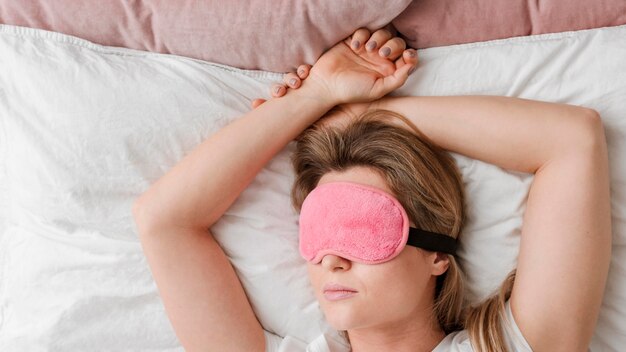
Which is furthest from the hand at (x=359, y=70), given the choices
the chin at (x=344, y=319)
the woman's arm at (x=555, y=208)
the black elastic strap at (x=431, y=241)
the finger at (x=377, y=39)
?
the chin at (x=344, y=319)

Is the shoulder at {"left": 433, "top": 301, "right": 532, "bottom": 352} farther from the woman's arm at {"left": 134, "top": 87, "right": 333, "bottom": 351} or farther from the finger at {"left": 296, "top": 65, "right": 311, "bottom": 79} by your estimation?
the finger at {"left": 296, "top": 65, "right": 311, "bottom": 79}

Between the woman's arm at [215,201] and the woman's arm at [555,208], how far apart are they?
24 centimetres

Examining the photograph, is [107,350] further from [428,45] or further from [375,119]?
[428,45]

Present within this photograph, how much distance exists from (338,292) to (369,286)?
2.7 inches

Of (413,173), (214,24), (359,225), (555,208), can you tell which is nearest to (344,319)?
(359,225)

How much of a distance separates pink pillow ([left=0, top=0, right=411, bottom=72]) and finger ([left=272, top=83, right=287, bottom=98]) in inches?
3.0

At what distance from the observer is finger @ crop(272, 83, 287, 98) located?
1674 mm

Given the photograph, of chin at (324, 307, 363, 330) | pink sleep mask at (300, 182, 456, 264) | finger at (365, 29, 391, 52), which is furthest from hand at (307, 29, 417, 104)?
chin at (324, 307, 363, 330)

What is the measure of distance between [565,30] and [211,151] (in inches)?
32.8

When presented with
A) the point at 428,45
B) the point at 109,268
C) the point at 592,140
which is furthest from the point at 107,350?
the point at 592,140

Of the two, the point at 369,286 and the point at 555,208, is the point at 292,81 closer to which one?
the point at 369,286

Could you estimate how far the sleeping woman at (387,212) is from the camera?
1.49 m

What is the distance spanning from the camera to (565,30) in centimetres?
168

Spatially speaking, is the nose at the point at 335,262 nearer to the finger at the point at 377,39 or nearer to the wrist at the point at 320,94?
the wrist at the point at 320,94
